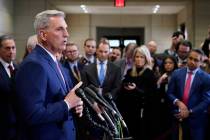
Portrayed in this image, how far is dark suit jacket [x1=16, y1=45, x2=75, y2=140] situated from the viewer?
6.94 feet

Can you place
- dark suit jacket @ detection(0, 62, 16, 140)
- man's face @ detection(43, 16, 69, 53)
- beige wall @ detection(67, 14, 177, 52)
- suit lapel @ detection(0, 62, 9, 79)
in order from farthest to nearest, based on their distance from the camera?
beige wall @ detection(67, 14, 177, 52) < suit lapel @ detection(0, 62, 9, 79) < dark suit jacket @ detection(0, 62, 16, 140) < man's face @ detection(43, 16, 69, 53)

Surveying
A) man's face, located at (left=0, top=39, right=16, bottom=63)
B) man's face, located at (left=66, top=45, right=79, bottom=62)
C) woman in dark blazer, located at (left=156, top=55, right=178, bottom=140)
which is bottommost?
woman in dark blazer, located at (left=156, top=55, right=178, bottom=140)

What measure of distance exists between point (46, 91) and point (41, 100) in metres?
0.08

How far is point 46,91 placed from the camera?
2.20m

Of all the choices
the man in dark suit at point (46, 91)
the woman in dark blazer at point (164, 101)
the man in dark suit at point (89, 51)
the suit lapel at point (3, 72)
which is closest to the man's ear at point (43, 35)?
the man in dark suit at point (46, 91)

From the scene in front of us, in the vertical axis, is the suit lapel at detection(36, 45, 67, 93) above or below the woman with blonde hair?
above

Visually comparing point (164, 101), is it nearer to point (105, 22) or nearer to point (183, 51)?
point (183, 51)

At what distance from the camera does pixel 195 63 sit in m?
4.55

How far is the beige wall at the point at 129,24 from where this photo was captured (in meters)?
13.4

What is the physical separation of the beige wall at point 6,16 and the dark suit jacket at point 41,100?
6.18m

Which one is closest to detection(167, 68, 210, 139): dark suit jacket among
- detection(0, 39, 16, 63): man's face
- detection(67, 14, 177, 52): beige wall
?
detection(0, 39, 16, 63): man's face

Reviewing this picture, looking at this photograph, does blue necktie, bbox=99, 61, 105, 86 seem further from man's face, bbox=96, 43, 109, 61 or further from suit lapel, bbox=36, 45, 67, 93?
suit lapel, bbox=36, 45, 67, 93

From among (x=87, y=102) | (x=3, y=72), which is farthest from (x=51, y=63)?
(x=3, y=72)

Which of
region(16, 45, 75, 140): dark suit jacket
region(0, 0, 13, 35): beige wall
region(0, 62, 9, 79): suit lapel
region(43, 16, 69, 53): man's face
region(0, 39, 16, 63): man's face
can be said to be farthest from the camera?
region(0, 0, 13, 35): beige wall
